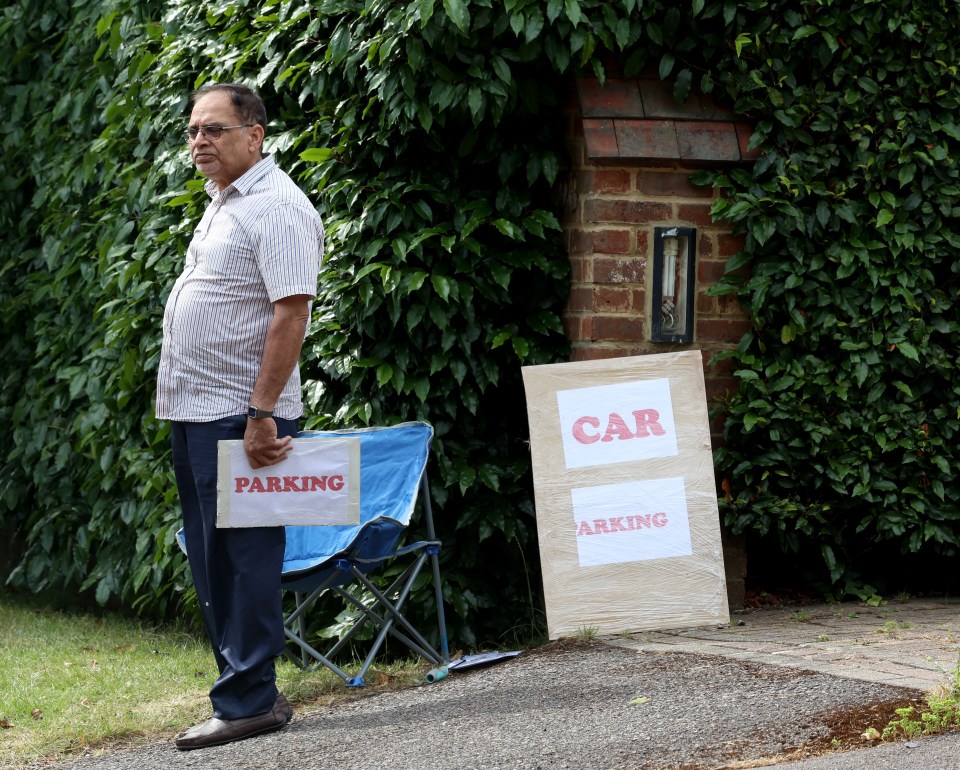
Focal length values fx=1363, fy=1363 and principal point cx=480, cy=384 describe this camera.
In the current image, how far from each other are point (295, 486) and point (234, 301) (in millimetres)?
580

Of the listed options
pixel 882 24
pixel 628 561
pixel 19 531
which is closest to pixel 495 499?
pixel 628 561

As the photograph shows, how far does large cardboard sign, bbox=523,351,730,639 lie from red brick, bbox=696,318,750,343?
→ 31 centimetres

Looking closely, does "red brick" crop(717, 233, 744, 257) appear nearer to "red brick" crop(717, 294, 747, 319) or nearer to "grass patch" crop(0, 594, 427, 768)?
"red brick" crop(717, 294, 747, 319)

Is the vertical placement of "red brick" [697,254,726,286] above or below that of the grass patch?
above

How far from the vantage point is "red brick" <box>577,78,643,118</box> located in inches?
204

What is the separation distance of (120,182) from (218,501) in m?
3.16

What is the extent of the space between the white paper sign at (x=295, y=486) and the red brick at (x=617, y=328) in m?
1.47

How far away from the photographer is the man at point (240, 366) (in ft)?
13.1

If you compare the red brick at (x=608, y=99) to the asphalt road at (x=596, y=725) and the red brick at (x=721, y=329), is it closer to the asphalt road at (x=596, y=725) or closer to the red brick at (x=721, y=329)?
the red brick at (x=721, y=329)

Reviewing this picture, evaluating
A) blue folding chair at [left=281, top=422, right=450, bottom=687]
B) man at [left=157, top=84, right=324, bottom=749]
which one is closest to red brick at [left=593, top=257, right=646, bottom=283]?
blue folding chair at [left=281, top=422, right=450, bottom=687]

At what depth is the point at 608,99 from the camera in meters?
5.21

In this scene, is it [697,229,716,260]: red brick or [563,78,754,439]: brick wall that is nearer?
[563,78,754,439]: brick wall

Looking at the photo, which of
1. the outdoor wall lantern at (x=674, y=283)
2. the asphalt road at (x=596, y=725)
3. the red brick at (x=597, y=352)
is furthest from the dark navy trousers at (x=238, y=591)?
the outdoor wall lantern at (x=674, y=283)

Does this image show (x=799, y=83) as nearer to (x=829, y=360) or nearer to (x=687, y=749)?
(x=829, y=360)
